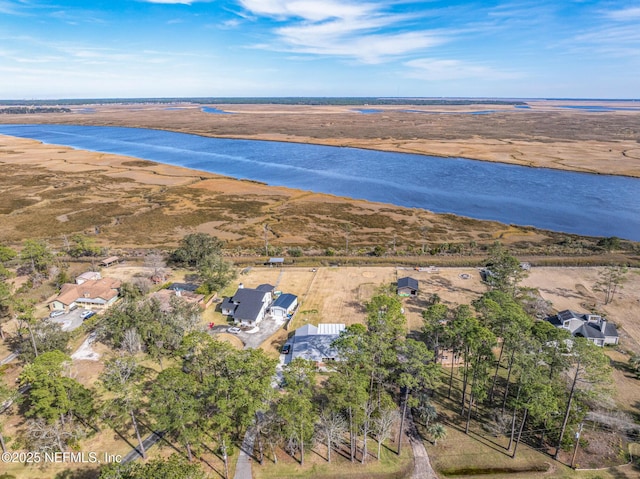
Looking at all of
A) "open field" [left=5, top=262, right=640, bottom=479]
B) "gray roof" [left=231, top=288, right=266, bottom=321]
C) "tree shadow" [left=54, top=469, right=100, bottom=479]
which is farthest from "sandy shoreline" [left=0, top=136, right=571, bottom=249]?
"tree shadow" [left=54, top=469, right=100, bottom=479]

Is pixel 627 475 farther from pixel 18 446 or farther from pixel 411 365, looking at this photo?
pixel 18 446

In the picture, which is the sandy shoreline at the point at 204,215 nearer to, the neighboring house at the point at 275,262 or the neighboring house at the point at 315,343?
the neighboring house at the point at 275,262

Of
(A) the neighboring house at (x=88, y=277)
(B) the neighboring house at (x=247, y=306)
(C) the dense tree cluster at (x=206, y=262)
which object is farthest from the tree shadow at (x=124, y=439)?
(A) the neighboring house at (x=88, y=277)

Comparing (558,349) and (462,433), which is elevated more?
(558,349)

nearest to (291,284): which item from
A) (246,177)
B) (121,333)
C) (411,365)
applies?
(121,333)

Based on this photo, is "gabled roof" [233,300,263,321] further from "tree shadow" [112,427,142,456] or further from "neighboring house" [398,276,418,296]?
"neighboring house" [398,276,418,296]

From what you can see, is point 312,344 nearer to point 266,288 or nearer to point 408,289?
point 266,288
